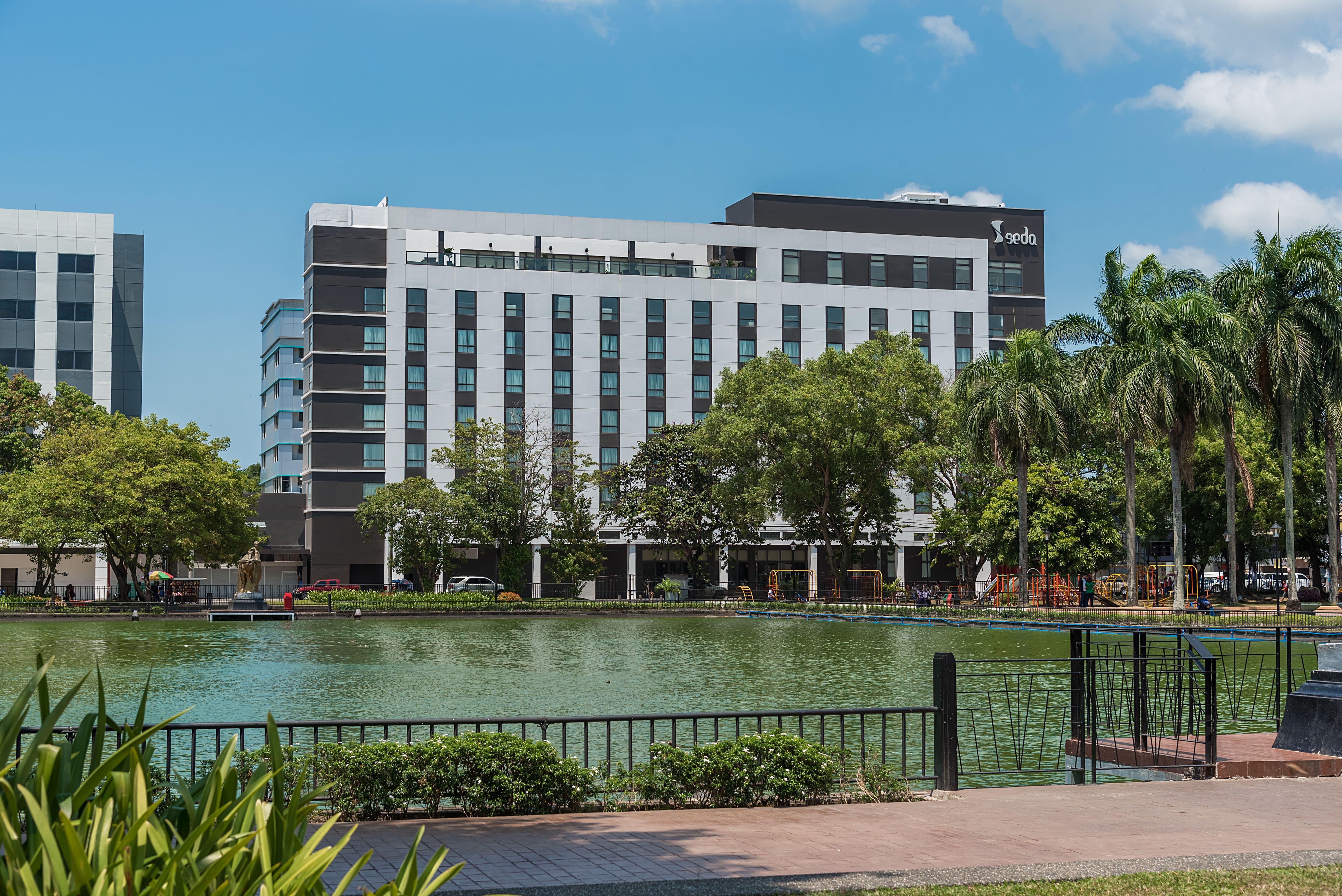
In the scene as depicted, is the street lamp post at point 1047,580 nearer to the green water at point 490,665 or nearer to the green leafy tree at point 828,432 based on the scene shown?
the green leafy tree at point 828,432

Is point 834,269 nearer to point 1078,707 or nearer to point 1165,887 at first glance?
point 1078,707

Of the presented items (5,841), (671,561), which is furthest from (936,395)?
(5,841)

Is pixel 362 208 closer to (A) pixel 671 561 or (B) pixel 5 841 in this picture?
(A) pixel 671 561

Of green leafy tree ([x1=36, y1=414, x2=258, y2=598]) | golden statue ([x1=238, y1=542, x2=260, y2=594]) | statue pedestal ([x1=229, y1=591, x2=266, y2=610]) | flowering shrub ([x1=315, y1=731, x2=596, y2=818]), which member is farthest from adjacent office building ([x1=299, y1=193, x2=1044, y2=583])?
flowering shrub ([x1=315, y1=731, x2=596, y2=818])

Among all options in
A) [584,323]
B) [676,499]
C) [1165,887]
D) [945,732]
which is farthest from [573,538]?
[1165,887]

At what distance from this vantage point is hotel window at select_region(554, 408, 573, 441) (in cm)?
8038

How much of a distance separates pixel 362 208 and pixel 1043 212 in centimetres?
5185

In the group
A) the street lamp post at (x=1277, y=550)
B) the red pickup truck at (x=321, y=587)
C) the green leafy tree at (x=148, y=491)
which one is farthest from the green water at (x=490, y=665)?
the red pickup truck at (x=321, y=587)

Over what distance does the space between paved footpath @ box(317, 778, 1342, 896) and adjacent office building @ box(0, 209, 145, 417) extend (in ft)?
303

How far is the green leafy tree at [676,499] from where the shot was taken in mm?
72000

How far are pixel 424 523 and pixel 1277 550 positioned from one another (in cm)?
4850

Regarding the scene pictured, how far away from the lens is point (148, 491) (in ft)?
181

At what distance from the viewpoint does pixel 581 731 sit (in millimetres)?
19828

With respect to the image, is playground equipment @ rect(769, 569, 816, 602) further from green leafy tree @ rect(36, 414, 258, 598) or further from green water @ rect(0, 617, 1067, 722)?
green leafy tree @ rect(36, 414, 258, 598)
